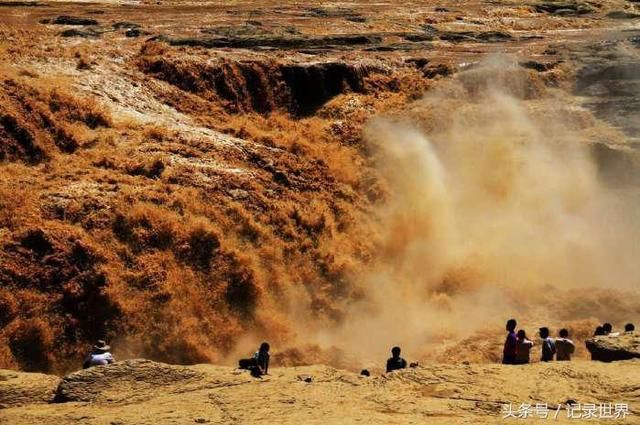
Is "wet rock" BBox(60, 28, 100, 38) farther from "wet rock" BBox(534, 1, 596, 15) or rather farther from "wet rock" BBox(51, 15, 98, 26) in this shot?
"wet rock" BBox(534, 1, 596, 15)

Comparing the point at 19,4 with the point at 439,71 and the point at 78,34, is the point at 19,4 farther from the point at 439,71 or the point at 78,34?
the point at 439,71

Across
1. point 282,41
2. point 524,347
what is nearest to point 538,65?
point 282,41

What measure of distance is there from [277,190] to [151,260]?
431 centimetres

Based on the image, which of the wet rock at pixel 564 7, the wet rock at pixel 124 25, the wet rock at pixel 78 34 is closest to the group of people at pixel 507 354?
the wet rock at pixel 78 34

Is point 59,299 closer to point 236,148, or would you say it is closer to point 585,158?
point 236,148

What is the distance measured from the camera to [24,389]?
8742 millimetres

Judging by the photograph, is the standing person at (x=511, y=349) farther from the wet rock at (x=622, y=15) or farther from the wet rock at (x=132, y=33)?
the wet rock at (x=622, y=15)

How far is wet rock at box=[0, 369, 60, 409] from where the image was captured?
28.1 feet

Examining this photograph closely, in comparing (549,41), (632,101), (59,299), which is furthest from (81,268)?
(549,41)

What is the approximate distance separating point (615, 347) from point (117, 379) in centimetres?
683

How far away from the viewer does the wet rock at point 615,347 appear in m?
10.0

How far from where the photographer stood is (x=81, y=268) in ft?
46.3

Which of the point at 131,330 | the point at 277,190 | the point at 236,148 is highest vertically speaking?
the point at 236,148

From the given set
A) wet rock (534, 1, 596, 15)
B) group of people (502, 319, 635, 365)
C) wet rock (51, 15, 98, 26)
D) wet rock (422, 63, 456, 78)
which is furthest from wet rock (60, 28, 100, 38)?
wet rock (534, 1, 596, 15)
